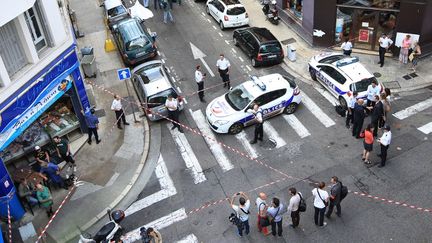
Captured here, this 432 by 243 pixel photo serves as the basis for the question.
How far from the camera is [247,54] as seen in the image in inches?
946

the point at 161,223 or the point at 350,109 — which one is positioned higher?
the point at 350,109

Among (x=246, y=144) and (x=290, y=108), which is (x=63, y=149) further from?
(x=290, y=108)

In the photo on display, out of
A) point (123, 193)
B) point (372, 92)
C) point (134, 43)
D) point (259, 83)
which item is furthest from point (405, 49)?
point (123, 193)

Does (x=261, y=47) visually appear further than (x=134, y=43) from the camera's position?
No

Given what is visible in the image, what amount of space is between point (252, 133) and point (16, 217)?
9425mm

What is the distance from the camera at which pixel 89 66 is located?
76.3ft

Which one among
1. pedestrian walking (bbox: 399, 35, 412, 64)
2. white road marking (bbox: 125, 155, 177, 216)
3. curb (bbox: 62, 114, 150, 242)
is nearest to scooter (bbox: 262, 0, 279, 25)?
pedestrian walking (bbox: 399, 35, 412, 64)

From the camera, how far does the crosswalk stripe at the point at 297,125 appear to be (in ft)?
61.4

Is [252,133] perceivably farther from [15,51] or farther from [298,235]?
[15,51]

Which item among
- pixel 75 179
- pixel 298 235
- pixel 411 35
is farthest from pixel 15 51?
pixel 411 35

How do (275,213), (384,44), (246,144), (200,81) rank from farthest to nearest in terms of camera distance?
(384,44), (200,81), (246,144), (275,213)

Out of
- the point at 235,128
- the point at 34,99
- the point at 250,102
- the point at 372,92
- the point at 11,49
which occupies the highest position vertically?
the point at 11,49

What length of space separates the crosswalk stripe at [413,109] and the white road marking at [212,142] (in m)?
7.34

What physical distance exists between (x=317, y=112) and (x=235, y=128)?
3752 millimetres
